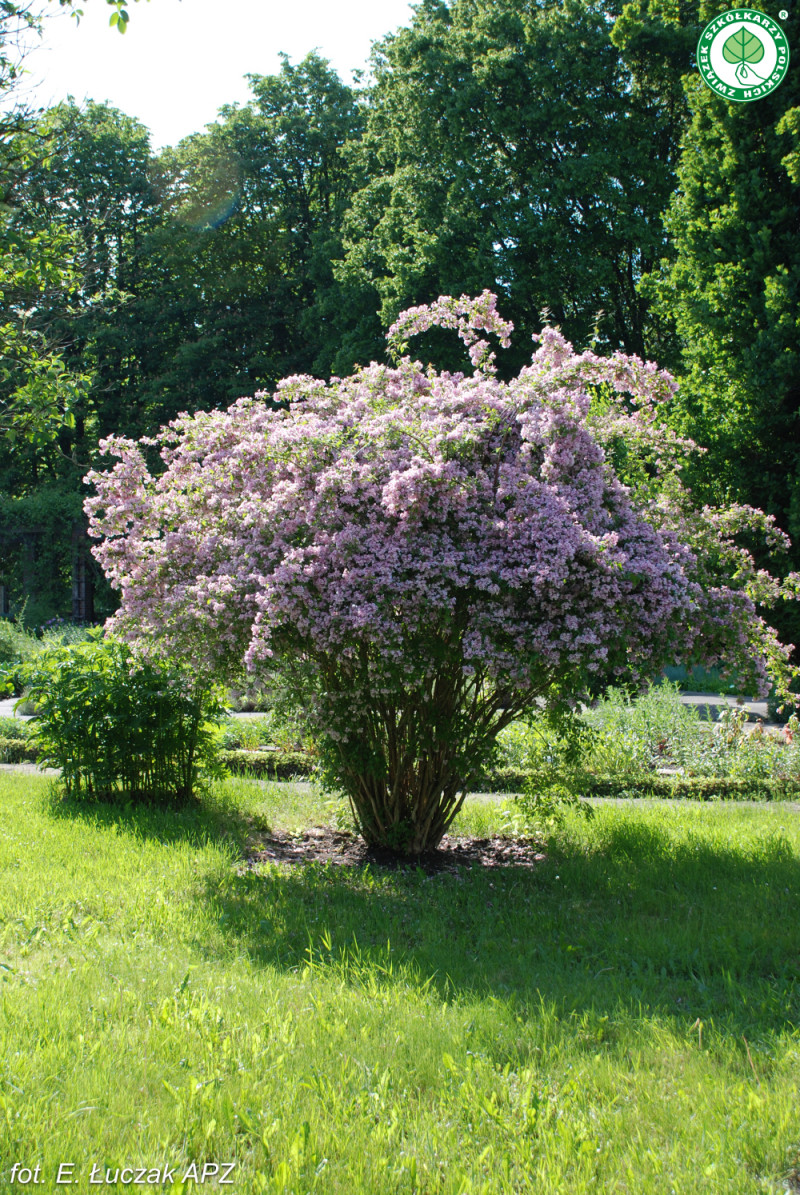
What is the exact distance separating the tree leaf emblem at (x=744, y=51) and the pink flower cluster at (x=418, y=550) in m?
9.22

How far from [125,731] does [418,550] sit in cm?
391

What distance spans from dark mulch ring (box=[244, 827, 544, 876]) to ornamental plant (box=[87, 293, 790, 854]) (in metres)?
0.15

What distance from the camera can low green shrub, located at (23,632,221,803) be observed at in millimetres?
7797

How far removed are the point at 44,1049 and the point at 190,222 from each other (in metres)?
32.6

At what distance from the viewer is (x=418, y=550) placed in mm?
5293

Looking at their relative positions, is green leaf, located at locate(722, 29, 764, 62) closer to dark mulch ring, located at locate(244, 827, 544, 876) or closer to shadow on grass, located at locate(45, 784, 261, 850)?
dark mulch ring, located at locate(244, 827, 544, 876)

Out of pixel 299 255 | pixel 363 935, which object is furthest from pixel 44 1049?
pixel 299 255

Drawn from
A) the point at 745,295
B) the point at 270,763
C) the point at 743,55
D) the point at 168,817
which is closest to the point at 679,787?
the point at 270,763

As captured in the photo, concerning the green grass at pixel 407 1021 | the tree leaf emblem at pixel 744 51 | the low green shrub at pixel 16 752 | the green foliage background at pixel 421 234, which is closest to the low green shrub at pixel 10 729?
the low green shrub at pixel 16 752

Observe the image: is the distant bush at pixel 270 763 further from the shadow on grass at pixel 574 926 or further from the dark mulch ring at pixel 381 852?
the shadow on grass at pixel 574 926

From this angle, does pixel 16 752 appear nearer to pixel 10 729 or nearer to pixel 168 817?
pixel 10 729

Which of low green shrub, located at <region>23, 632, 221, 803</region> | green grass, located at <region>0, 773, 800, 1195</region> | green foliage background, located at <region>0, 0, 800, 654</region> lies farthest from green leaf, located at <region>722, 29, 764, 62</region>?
low green shrub, located at <region>23, 632, 221, 803</region>

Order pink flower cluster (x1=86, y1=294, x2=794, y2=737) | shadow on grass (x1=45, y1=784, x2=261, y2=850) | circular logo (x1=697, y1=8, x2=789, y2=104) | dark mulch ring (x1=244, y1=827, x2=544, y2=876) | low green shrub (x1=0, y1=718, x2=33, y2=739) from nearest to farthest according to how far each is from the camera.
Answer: pink flower cluster (x1=86, y1=294, x2=794, y2=737)
dark mulch ring (x1=244, y1=827, x2=544, y2=876)
shadow on grass (x1=45, y1=784, x2=261, y2=850)
low green shrub (x1=0, y1=718, x2=33, y2=739)
circular logo (x1=697, y1=8, x2=789, y2=104)

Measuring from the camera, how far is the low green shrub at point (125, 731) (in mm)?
7797
